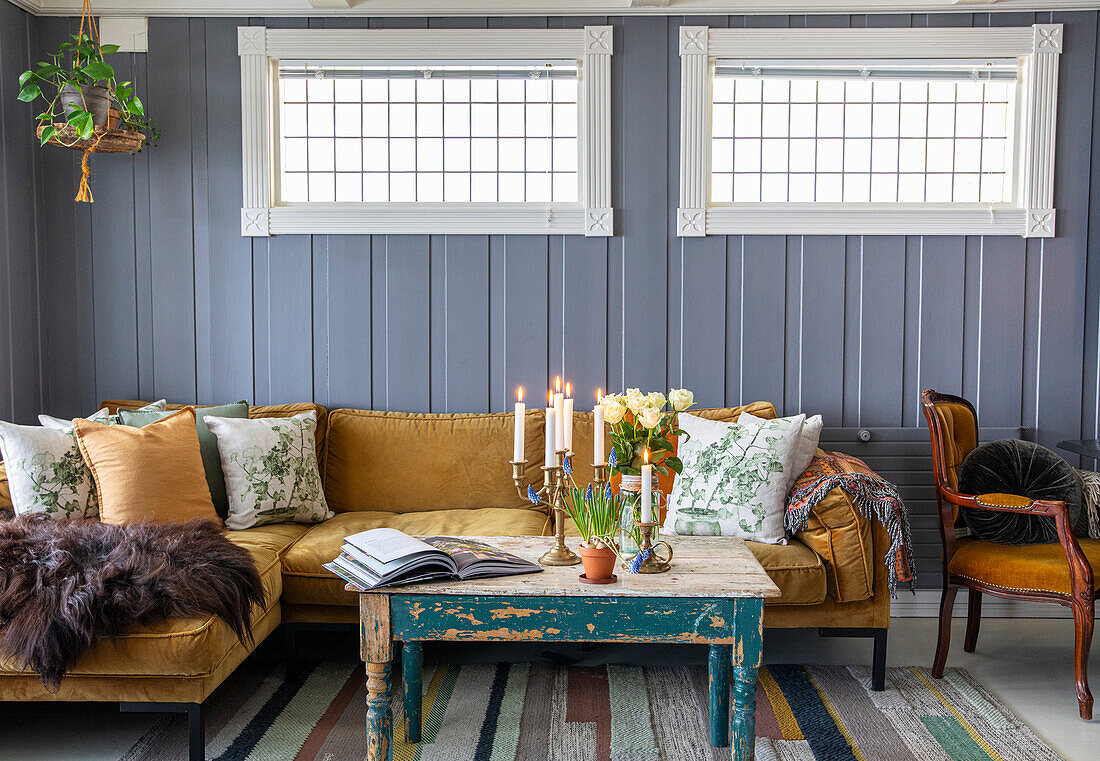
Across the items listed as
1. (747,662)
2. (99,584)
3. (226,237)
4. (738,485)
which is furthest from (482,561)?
(226,237)

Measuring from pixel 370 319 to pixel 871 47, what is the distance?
99.4 inches

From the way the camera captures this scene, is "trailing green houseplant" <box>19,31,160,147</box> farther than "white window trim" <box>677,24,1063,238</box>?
No

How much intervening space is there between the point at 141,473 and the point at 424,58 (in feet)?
6.91

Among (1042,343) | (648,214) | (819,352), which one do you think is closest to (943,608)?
(819,352)

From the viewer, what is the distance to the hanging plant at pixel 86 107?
3.10 m

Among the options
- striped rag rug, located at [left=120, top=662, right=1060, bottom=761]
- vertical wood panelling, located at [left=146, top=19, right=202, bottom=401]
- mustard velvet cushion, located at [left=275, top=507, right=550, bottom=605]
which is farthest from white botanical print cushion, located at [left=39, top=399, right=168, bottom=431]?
striped rag rug, located at [left=120, top=662, right=1060, bottom=761]

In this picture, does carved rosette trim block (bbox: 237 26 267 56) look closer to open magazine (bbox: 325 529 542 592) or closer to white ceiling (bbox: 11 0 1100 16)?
white ceiling (bbox: 11 0 1100 16)

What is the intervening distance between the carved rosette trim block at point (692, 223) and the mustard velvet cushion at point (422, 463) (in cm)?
105

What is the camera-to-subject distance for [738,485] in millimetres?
2834

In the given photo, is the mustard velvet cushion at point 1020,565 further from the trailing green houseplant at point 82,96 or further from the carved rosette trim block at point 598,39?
the trailing green houseplant at point 82,96

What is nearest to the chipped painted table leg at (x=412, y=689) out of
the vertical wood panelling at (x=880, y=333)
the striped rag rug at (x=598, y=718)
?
the striped rag rug at (x=598, y=718)

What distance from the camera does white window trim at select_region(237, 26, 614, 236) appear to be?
3551mm

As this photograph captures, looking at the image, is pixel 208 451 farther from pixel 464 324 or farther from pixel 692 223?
pixel 692 223

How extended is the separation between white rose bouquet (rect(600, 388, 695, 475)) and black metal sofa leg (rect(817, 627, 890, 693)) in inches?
42.6
